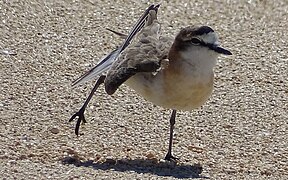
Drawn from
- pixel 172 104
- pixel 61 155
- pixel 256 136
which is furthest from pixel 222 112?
pixel 61 155

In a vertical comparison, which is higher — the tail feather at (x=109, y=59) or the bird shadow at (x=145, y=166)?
the tail feather at (x=109, y=59)

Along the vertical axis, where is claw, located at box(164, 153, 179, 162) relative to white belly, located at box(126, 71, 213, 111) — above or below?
below

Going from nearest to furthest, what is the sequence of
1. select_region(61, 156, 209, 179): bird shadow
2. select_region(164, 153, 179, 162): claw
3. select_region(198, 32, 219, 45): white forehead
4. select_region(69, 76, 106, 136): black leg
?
select_region(61, 156, 209, 179): bird shadow → select_region(198, 32, 219, 45): white forehead → select_region(164, 153, 179, 162): claw → select_region(69, 76, 106, 136): black leg

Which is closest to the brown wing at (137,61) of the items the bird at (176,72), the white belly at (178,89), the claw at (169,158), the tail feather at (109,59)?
the bird at (176,72)

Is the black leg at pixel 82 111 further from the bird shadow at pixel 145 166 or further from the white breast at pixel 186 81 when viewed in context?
the white breast at pixel 186 81

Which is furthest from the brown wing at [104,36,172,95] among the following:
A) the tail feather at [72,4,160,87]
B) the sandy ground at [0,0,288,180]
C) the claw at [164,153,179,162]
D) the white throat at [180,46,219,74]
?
the claw at [164,153,179,162]

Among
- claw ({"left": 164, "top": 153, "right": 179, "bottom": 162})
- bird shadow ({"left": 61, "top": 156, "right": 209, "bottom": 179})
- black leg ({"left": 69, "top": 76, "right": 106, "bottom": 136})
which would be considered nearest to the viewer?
bird shadow ({"left": 61, "top": 156, "right": 209, "bottom": 179})

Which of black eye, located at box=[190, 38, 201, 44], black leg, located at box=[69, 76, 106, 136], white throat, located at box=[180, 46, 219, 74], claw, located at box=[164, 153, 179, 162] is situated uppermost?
black eye, located at box=[190, 38, 201, 44]

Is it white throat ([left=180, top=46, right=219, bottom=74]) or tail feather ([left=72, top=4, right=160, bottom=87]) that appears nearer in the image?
white throat ([left=180, top=46, right=219, bottom=74])

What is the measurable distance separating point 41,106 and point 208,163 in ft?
5.55

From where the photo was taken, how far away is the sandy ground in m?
8.02

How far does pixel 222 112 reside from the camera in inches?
361

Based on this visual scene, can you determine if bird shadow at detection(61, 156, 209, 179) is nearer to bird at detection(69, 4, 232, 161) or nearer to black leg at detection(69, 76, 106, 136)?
bird at detection(69, 4, 232, 161)

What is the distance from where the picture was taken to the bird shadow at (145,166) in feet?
25.8
